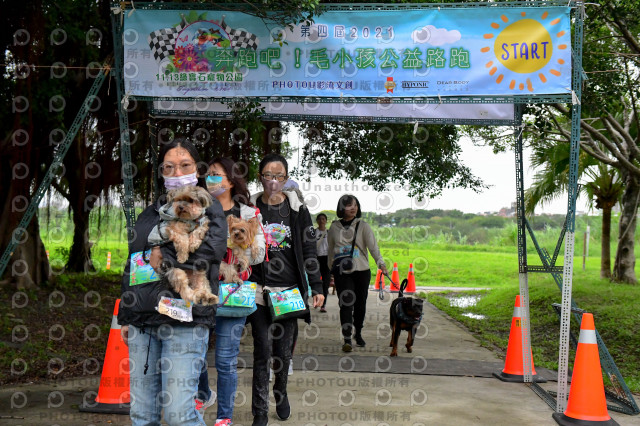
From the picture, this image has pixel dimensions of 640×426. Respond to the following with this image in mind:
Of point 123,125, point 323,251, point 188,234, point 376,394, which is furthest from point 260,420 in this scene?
point 323,251

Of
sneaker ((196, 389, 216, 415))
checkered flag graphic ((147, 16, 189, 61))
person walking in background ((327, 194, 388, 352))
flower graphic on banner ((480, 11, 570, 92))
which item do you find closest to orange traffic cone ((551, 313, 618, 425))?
flower graphic on banner ((480, 11, 570, 92))

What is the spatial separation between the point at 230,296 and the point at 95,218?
12085 millimetres

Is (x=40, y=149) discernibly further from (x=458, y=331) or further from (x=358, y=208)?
(x=458, y=331)

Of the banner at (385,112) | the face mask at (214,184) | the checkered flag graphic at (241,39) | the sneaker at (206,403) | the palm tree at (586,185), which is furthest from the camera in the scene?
the palm tree at (586,185)

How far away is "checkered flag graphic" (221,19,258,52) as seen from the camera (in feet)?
18.9

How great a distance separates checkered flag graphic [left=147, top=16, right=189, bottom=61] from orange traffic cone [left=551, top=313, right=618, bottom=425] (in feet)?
14.0

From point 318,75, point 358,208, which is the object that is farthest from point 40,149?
point 318,75

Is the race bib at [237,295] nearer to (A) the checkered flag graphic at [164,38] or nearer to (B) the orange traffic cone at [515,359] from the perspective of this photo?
(A) the checkered flag graphic at [164,38]

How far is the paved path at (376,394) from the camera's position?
16.9 ft

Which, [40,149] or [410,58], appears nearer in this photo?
[410,58]

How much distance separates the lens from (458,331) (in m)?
10.9

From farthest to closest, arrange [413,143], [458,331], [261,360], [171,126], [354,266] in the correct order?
1. [413,143]
2. [171,126]
3. [458,331]
4. [354,266]
5. [261,360]

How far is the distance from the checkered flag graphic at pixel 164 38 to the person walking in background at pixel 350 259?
349 cm

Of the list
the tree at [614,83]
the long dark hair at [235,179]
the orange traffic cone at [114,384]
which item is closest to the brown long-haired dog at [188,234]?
the long dark hair at [235,179]
